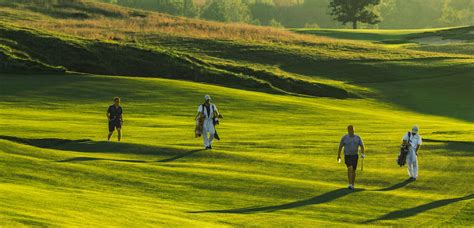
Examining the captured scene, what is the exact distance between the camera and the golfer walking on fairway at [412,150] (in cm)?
3228

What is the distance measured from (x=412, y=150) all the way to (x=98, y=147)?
12.4 metres

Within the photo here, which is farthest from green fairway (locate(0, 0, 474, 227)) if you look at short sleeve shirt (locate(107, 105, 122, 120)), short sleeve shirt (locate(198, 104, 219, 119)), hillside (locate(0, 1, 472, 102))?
short sleeve shirt (locate(198, 104, 219, 119))

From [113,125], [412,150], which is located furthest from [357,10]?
[412,150]

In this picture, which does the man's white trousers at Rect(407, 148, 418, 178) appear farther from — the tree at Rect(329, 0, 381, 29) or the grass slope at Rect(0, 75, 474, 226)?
the tree at Rect(329, 0, 381, 29)

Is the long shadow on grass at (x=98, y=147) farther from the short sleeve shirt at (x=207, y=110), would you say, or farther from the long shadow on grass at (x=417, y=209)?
the long shadow on grass at (x=417, y=209)

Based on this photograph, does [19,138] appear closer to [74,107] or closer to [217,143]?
[217,143]

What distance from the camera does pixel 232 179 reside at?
3044 cm

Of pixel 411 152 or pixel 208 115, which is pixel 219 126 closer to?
pixel 208 115

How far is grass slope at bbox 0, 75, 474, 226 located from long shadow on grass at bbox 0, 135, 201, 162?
0.05 meters

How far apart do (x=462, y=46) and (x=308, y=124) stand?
60918 millimetres

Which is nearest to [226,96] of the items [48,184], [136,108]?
[136,108]

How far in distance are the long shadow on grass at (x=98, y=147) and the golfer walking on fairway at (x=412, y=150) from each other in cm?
850

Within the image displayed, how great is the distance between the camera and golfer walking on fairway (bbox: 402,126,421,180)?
3228cm

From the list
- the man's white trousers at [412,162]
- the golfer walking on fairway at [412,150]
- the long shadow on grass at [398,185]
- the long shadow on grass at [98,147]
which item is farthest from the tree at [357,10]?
→ the long shadow on grass at [398,185]
